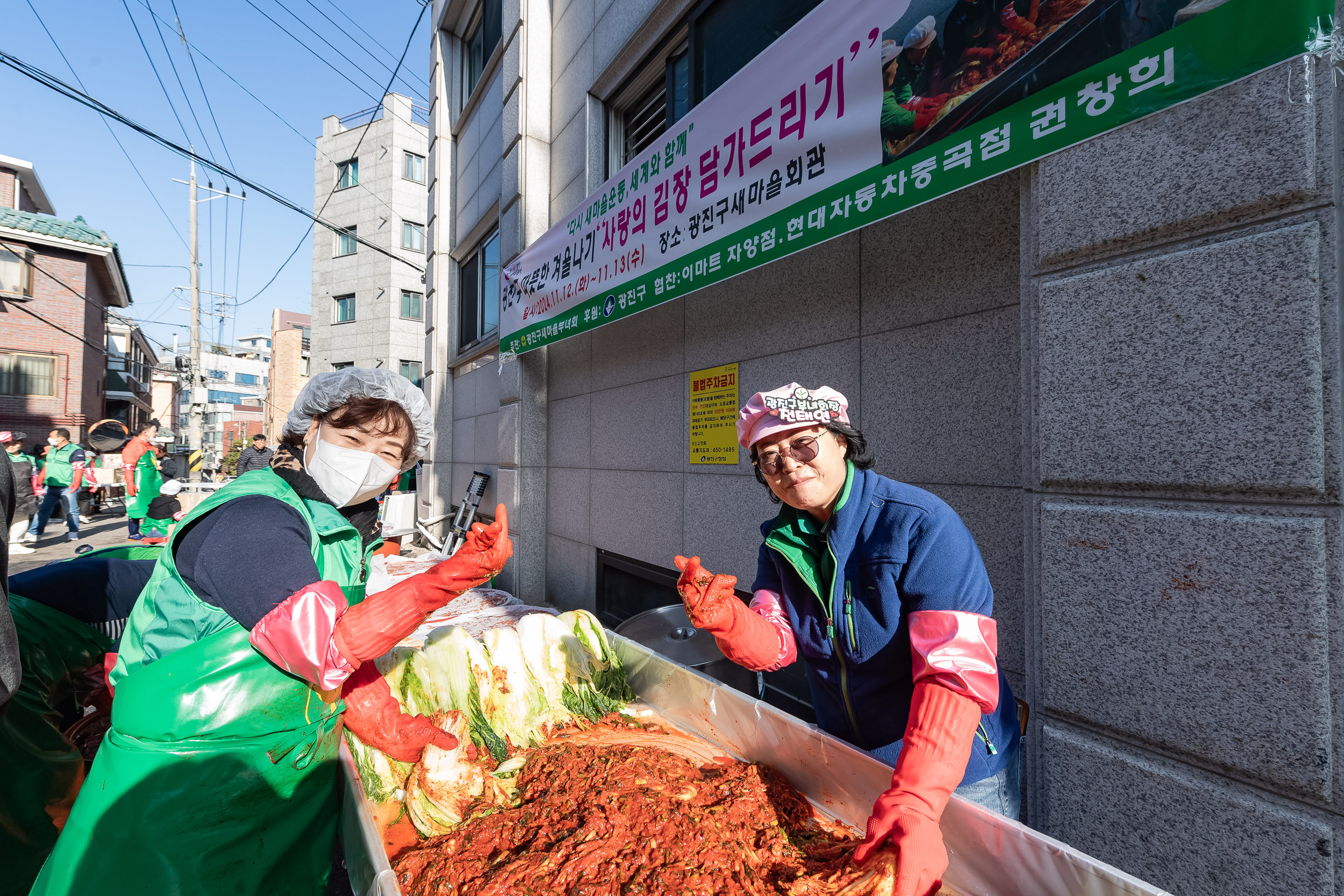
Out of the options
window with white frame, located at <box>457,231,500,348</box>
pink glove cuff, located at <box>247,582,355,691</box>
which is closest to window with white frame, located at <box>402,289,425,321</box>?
window with white frame, located at <box>457,231,500,348</box>

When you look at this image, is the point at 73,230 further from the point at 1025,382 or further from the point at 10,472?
the point at 1025,382

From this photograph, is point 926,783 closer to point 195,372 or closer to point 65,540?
point 65,540

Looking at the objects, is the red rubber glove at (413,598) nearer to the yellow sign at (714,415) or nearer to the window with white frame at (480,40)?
the yellow sign at (714,415)

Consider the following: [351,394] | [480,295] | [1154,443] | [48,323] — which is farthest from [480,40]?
[48,323]

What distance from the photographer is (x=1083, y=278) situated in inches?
Result: 70.0

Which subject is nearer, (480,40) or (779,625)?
(779,625)

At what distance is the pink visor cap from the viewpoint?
5.15 feet

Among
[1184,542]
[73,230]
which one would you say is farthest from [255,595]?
[73,230]

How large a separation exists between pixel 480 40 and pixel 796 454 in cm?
1174

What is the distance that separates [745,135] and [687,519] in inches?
99.8

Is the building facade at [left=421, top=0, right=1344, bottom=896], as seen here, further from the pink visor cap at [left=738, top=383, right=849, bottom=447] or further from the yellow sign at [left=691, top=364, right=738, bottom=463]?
the yellow sign at [left=691, top=364, right=738, bottom=463]

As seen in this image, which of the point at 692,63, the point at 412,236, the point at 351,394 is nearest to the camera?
the point at 351,394

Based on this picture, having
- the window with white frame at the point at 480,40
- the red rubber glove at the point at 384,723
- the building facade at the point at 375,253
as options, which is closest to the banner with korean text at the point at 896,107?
the red rubber glove at the point at 384,723

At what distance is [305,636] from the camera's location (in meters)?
1.32
